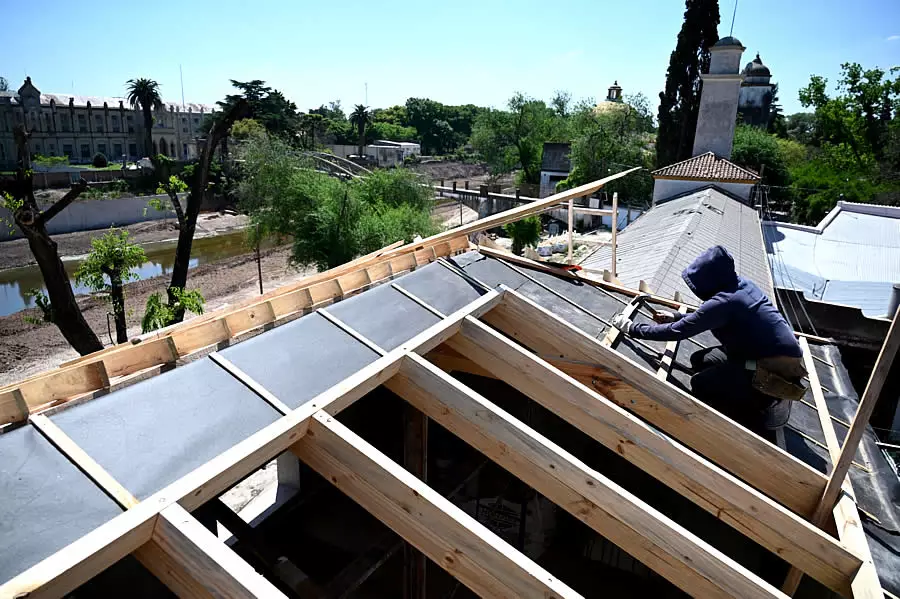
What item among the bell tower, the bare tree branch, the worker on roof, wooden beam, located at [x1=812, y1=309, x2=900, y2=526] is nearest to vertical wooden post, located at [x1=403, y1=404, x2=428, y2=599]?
the worker on roof

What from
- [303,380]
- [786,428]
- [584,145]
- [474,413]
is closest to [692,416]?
[786,428]

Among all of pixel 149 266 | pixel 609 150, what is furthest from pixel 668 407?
pixel 609 150

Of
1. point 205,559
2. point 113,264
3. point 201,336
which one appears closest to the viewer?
point 205,559

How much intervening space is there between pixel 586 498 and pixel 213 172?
53205mm

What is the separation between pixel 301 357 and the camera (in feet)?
10.8

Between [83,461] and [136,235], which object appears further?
[136,235]

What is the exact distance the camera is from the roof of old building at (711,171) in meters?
22.4

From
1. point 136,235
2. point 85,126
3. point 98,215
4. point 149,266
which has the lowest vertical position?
point 149,266

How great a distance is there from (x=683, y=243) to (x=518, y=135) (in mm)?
45477

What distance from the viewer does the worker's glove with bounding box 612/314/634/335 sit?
4.99 meters

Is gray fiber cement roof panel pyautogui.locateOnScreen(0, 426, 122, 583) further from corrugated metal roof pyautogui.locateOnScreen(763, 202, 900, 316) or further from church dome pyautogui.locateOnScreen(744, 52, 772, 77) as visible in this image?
church dome pyautogui.locateOnScreen(744, 52, 772, 77)

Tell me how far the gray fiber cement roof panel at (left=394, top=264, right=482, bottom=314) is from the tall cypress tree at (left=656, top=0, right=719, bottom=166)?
34083mm

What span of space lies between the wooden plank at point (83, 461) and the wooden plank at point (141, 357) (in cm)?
50

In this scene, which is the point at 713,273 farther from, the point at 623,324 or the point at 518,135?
the point at 518,135
